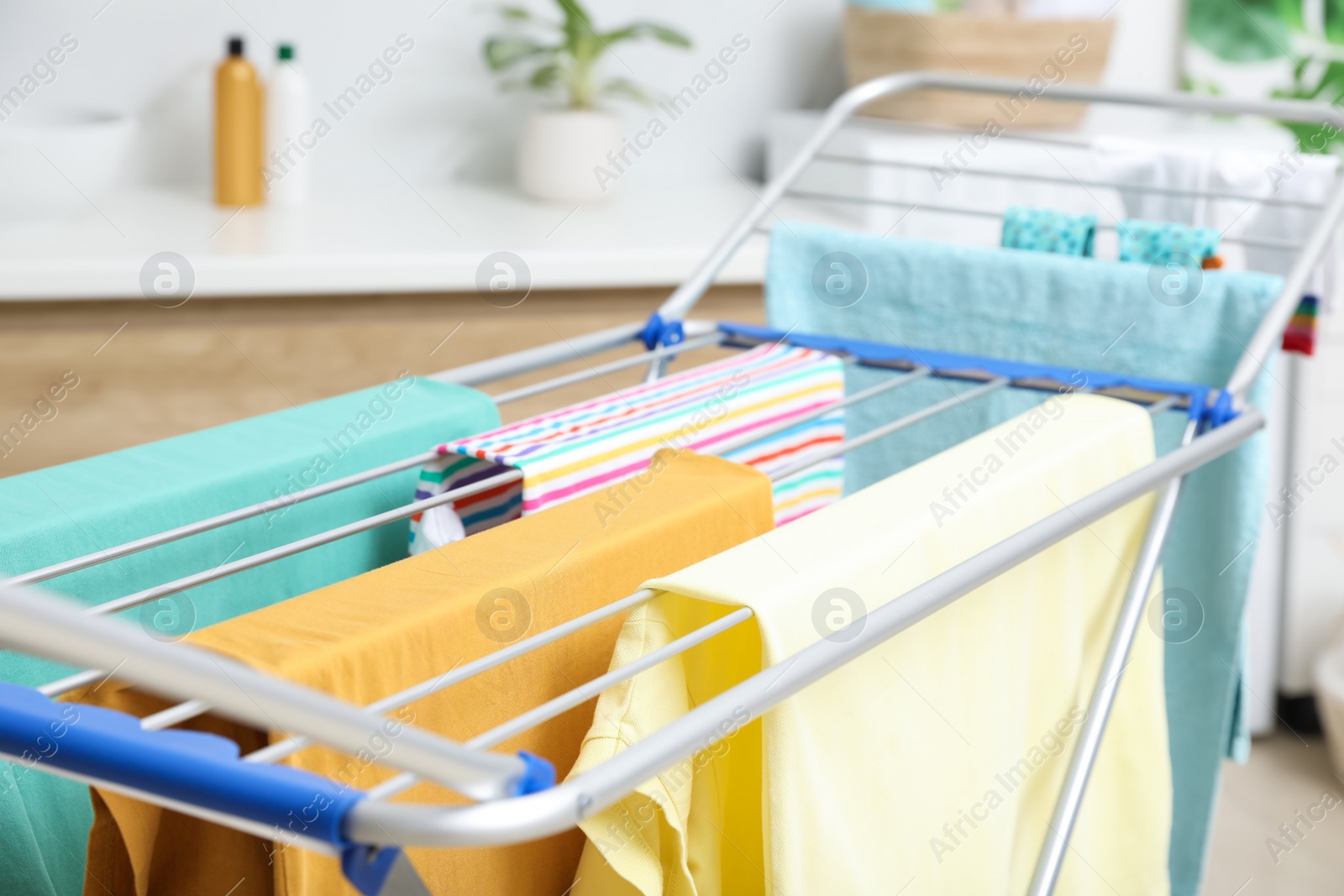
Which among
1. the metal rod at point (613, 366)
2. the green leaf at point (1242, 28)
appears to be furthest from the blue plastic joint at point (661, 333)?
the green leaf at point (1242, 28)

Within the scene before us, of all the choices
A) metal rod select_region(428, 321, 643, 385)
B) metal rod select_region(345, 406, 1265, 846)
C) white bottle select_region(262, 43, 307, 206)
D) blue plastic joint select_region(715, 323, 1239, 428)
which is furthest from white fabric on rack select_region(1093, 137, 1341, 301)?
white bottle select_region(262, 43, 307, 206)

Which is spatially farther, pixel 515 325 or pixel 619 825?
pixel 515 325

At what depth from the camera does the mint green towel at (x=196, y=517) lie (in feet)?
2.02

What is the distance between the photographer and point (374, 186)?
7.00 ft

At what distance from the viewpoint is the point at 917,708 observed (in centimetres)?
65

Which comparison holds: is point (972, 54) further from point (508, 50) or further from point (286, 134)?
point (286, 134)

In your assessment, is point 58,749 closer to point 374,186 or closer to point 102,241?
point 102,241

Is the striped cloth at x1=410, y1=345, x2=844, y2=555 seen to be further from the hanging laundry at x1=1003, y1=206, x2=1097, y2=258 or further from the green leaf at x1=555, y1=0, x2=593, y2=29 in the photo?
the green leaf at x1=555, y1=0, x2=593, y2=29

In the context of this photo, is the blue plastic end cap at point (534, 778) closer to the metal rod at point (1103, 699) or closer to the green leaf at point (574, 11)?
the metal rod at point (1103, 699)

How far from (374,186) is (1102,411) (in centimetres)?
159

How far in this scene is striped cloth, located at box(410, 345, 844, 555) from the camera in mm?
727

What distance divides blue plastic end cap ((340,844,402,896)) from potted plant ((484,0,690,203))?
1.66m

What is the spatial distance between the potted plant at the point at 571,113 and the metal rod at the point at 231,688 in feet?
Answer: 5.48

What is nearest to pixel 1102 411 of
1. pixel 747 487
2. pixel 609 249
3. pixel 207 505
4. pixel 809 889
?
pixel 747 487
